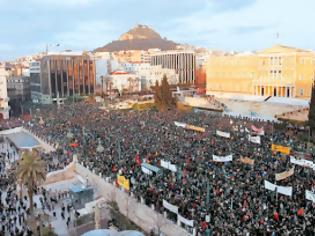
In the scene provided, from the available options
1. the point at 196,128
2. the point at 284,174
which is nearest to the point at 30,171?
the point at 284,174

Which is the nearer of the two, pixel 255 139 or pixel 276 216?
pixel 276 216

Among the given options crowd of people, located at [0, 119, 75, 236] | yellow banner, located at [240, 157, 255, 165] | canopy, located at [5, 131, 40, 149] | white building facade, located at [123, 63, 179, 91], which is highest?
white building facade, located at [123, 63, 179, 91]

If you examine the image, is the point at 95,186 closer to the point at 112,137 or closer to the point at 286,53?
the point at 112,137

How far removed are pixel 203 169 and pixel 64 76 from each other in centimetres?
7099

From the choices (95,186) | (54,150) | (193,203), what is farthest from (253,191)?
(54,150)

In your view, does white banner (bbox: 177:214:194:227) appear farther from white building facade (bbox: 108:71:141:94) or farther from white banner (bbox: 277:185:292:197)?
white building facade (bbox: 108:71:141:94)

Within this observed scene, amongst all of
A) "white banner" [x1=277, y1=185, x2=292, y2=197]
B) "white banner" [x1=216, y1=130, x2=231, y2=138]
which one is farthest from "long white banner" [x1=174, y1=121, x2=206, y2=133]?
"white banner" [x1=277, y1=185, x2=292, y2=197]

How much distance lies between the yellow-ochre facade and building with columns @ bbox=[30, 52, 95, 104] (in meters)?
36.7

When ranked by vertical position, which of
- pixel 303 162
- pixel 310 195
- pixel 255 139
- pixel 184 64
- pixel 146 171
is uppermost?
pixel 184 64

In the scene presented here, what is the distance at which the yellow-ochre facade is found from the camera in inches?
2205

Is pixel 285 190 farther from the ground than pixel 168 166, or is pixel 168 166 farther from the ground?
pixel 285 190

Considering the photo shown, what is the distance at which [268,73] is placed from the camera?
59.6m

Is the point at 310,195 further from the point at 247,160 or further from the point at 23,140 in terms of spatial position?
the point at 23,140

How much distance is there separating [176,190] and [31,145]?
2611 cm
